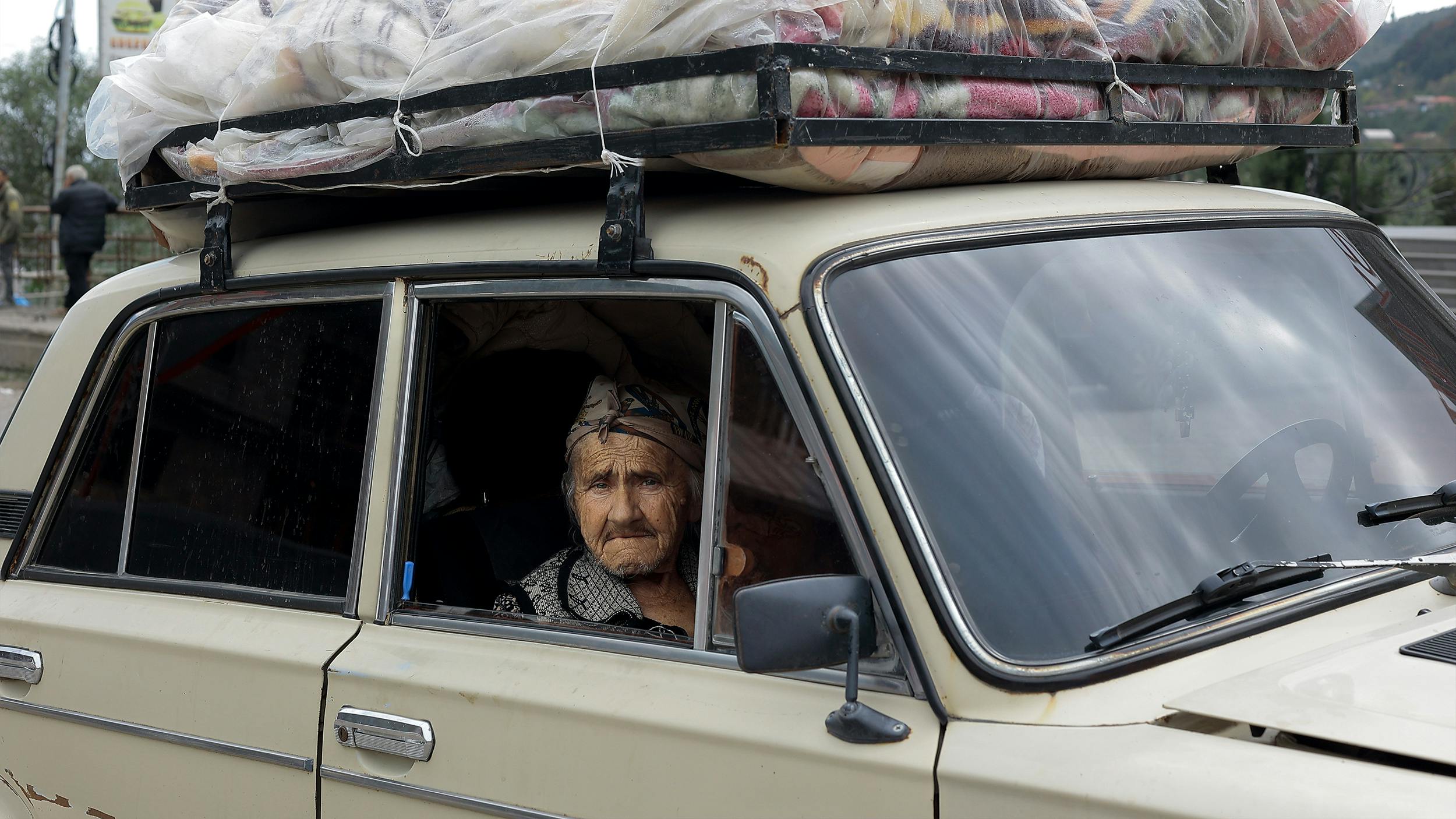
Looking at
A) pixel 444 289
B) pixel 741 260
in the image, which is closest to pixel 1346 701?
pixel 741 260

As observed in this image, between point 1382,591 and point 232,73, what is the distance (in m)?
2.34

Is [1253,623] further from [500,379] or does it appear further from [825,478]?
[500,379]

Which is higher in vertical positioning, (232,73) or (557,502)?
(232,73)

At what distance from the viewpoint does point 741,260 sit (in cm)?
217

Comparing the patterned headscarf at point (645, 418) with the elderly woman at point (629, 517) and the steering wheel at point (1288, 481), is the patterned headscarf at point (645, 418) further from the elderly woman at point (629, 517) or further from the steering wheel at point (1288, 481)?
the steering wheel at point (1288, 481)

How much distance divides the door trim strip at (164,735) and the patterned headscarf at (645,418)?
2.68 feet

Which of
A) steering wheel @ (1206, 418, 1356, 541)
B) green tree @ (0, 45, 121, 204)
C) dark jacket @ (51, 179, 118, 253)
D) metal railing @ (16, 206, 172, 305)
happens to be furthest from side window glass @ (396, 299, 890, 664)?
green tree @ (0, 45, 121, 204)

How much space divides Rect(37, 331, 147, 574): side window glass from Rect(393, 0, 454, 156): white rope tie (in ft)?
2.80

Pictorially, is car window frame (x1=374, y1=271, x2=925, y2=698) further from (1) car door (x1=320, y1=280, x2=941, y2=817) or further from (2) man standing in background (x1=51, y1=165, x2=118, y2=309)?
(2) man standing in background (x1=51, y1=165, x2=118, y2=309)

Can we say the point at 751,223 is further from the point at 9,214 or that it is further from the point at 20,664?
the point at 9,214

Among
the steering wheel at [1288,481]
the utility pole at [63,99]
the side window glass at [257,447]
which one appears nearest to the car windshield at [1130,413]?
the steering wheel at [1288,481]

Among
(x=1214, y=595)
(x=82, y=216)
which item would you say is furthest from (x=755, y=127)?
(x=82, y=216)

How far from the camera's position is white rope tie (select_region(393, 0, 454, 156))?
8.43ft

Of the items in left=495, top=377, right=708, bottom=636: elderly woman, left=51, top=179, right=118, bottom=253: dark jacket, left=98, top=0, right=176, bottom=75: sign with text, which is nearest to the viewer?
left=495, top=377, right=708, bottom=636: elderly woman
